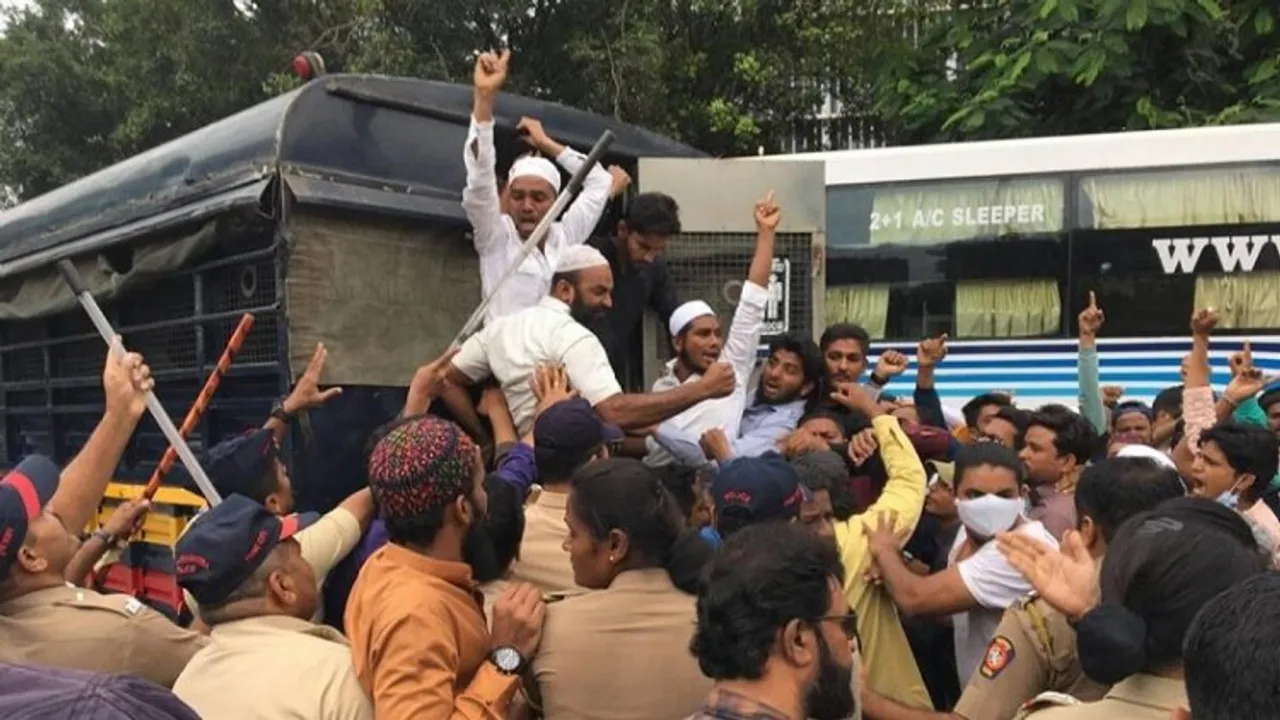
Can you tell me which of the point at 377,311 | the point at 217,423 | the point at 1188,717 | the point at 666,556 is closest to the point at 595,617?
the point at 666,556

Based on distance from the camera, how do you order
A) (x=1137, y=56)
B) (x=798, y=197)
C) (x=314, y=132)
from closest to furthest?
(x=314, y=132) → (x=798, y=197) → (x=1137, y=56)

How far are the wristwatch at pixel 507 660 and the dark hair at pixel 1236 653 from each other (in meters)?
1.31

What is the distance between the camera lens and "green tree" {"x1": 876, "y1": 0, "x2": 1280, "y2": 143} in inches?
371

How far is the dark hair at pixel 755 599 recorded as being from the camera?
1832 millimetres

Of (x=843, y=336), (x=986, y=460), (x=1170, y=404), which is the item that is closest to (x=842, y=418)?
(x=843, y=336)

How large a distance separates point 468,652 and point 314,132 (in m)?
2.24

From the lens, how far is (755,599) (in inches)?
73.4

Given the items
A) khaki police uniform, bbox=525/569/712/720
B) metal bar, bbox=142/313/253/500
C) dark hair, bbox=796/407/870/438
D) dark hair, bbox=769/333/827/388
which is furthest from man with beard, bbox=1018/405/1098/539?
metal bar, bbox=142/313/253/500

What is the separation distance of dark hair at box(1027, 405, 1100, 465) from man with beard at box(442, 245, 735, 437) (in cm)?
117

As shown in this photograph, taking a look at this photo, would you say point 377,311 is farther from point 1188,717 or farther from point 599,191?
point 1188,717

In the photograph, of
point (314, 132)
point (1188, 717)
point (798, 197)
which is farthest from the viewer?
point (798, 197)

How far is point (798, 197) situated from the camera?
4.96 meters

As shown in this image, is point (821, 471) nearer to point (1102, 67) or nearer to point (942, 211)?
point (942, 211)

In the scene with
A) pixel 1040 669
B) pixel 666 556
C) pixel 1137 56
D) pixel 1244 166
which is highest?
pixel 1137 56
